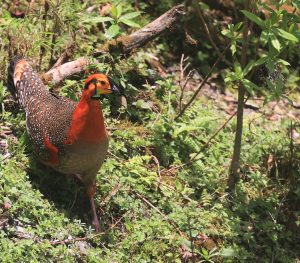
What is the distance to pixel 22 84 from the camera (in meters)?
5.97

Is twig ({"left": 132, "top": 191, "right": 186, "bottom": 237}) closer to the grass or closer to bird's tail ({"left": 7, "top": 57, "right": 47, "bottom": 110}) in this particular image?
the grass

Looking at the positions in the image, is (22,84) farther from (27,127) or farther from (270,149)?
(270,149)

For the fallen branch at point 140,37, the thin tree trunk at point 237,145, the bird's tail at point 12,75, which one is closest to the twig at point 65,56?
the fallen branch at point 140,37

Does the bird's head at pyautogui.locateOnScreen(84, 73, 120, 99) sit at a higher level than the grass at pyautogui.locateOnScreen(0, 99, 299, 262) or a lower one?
higher

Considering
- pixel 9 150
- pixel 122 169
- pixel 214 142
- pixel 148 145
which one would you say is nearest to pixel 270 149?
pixel 214 142

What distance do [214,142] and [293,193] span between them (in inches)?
40.0

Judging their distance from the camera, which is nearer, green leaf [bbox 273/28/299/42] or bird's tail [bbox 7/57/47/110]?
green leaf [bbox 273/28/299/42]

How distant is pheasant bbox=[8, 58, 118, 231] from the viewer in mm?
5168

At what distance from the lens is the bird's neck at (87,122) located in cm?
516

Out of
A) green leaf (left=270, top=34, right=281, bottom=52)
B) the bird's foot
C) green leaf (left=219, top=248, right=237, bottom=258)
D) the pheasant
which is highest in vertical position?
green leaf (left=270, top=34, right=281, bottom=52)

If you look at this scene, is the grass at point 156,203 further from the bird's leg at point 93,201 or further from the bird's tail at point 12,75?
the bird's tail at point 12,75

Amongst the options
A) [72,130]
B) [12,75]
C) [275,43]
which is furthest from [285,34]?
[12,75]

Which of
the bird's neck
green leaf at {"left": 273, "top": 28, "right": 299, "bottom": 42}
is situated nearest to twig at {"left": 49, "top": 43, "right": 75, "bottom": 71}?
the bird's neck

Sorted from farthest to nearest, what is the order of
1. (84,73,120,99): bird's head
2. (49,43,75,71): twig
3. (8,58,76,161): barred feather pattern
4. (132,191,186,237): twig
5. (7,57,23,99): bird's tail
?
(49,43,75,71): twig < (7,57,23,99): bird's tail < (132,191,186,237): twig < (8,58,76,161): barred feather pattern < (84,73,120,99): bird's head
